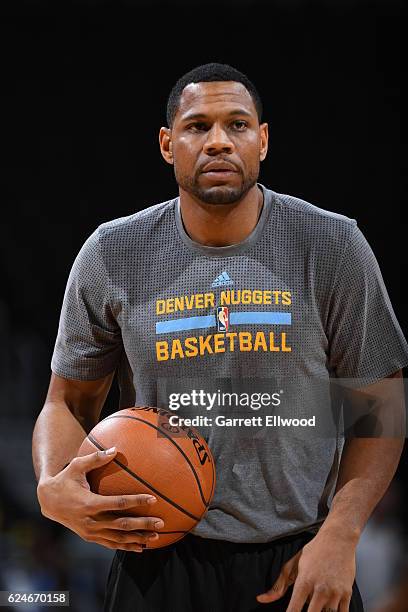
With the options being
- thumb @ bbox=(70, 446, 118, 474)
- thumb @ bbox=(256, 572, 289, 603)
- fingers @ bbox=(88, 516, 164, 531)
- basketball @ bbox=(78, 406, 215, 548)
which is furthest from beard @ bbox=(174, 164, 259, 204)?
thumb @ bbox=(256, 572, 289, 603)

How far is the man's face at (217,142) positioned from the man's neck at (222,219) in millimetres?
47

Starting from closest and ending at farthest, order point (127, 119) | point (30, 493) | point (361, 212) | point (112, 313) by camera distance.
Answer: point (112, 313) < point (30, 493) < point (361, 212) < point (127, 119)

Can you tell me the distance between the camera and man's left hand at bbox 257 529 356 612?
6.85 feet

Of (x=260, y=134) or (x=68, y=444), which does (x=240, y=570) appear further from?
(x=260, y=134)

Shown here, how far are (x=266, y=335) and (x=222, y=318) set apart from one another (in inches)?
4.3

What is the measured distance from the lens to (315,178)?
731cm

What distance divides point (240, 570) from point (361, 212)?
5229mm

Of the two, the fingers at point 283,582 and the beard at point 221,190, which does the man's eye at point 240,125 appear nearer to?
the beard at point 221,190

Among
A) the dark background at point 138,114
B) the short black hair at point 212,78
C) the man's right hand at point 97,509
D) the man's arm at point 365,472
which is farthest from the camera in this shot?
the dark background at point 138,114

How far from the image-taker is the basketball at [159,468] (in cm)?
209

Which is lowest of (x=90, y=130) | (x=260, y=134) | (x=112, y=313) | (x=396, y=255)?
(x=112, y=313)

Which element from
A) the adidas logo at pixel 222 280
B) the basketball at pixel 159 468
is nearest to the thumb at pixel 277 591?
the basketball at pixel 159 468

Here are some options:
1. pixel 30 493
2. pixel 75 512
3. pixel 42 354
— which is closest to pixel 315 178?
pixel 42 354

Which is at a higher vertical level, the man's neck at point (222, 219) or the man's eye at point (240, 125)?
the man's eye at point (240, 125)
